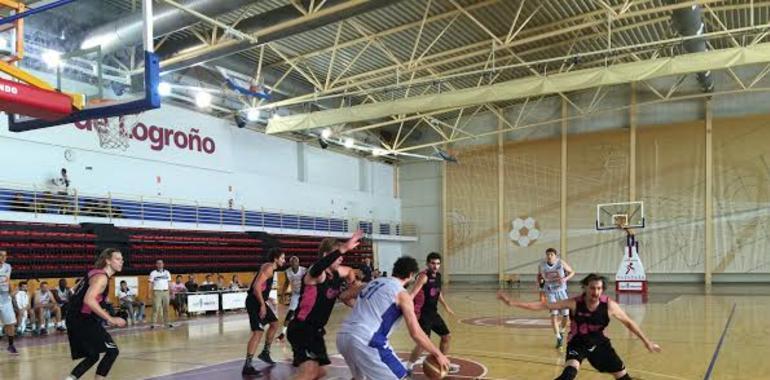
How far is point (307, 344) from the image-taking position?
6219 mm

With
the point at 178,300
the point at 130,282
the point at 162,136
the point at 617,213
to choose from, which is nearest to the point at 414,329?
the point at 178,300

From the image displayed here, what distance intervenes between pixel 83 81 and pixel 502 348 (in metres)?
7.55

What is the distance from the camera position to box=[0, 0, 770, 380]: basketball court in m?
9.65

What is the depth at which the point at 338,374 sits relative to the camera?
326 inches

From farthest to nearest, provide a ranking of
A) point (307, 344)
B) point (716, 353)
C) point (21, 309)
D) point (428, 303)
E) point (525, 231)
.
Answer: point (525, 231)
point (21, 309)
point (716, 353)
point (428, 303)
point (307, 344)

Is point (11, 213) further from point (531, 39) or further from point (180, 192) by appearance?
point (531, 39)

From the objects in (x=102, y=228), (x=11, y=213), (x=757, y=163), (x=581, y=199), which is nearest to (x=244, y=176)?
(x=102, y=228)

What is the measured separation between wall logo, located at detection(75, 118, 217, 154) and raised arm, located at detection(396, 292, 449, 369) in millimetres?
18458

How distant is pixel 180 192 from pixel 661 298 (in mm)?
17875

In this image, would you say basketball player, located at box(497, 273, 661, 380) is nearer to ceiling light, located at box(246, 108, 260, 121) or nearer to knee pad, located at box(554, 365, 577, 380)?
knee pad, located at box(554, 365, 577, 380)

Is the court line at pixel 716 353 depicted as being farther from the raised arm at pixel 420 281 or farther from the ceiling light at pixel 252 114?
the ceiling light at pixel 252 114

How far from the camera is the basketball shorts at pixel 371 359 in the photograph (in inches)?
184

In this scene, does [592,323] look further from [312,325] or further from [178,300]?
[178,300]

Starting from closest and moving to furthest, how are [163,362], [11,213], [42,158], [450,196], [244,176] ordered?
[163,362] → [11,213] → [42,158] → [244,176] → [450,196]
